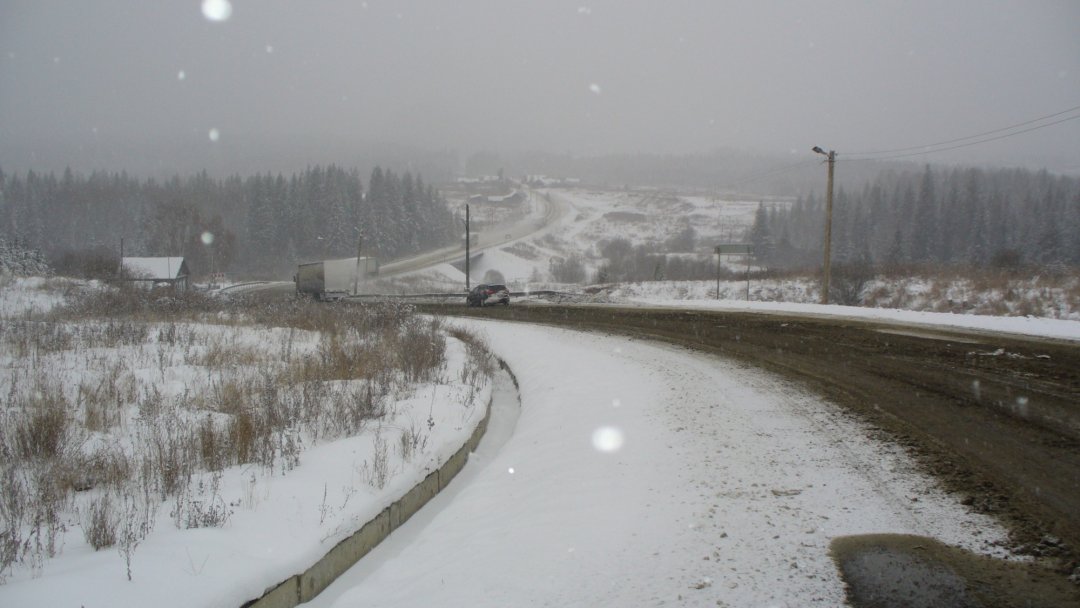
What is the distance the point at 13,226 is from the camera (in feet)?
336

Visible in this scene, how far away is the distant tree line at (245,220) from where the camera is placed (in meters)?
91.4

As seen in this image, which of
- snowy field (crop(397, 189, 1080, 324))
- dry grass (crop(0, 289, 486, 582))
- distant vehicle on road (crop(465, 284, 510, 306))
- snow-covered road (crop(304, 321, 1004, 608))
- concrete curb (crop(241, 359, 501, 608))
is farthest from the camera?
distant vehicle on road (crop(465, 284, 510, 306))

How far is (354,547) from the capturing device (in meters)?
5.11

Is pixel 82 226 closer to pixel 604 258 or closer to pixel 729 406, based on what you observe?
pixel 604 258

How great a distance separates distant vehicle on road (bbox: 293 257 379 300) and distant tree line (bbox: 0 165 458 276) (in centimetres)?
3186

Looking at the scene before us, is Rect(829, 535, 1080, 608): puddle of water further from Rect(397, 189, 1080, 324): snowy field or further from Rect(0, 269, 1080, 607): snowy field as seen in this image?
Rect(397, 189, 1080, 324): snowy field

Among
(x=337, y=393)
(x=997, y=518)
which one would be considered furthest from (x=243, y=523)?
(x=997, y=518)

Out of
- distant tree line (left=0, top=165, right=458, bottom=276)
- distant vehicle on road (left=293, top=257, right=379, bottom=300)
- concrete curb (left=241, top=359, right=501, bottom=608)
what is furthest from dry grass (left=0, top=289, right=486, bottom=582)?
distant tree line (left=0, top=165, right=458, bottom=276)

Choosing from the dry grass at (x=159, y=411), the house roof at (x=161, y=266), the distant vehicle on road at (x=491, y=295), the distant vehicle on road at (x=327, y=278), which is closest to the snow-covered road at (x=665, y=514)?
the dry grass at (x=159, y=411)

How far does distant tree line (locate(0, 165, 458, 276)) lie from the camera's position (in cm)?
9144

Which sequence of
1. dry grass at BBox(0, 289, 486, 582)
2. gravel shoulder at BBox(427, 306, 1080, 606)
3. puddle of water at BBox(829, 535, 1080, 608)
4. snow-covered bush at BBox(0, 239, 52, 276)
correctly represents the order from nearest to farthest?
1. puddle of water at BBox(829, 535, 1080, 608)
2. gravel shoulder at BBox(427, 306, 1080, 606)
3. dry grass at BBox(0, 289, 486, 582)
4. snow-covered bush at BBox(0, 239, 52, 276)

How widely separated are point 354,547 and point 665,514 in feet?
9.03

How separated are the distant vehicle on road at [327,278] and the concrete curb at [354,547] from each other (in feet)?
150

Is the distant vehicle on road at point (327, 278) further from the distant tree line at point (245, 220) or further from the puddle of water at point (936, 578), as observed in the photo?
the puddle of water at point (936, 578)
